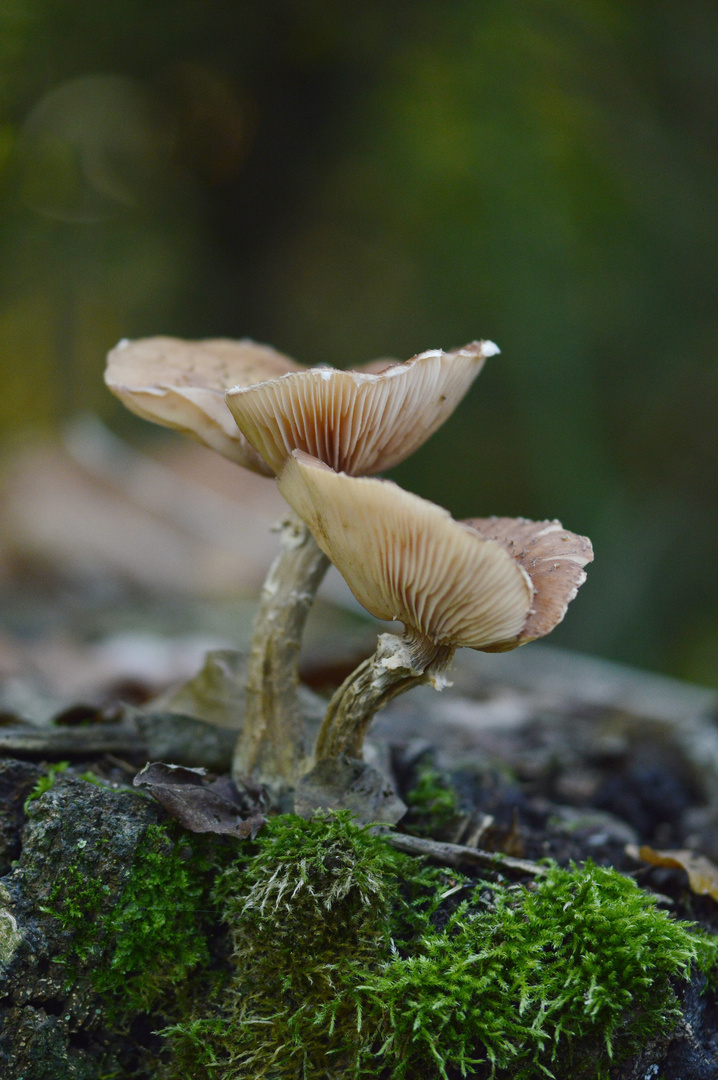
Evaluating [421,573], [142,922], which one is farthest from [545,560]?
[142,922]

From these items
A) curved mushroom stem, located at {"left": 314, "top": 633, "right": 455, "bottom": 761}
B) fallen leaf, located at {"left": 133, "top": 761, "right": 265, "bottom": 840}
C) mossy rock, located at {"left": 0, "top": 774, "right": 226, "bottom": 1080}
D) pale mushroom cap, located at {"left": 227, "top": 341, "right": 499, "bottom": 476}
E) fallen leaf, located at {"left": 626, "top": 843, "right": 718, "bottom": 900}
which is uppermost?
pale mushroom cap, located at {"left": 227, "top": 341, "right": 499, "bottom": 476}

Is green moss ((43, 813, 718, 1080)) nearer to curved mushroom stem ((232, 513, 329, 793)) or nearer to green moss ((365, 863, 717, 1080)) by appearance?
green moss ((365, 863, 717, 1080))

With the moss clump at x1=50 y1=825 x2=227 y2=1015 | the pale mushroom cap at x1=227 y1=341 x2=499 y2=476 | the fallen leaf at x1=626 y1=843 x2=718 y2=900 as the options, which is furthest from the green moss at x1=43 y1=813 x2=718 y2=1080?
the pale mushroom cap at x1=227 y1=341 x2=499 y2=476

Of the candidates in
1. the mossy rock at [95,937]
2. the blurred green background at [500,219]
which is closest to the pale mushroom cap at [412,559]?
the mossy rock at [95,937]

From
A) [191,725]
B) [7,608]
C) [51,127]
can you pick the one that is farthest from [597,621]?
[51,127]

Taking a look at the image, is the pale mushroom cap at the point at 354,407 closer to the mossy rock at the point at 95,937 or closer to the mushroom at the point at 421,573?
the mushroom at the point at 421,573

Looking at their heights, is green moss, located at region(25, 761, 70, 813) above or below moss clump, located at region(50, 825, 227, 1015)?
above

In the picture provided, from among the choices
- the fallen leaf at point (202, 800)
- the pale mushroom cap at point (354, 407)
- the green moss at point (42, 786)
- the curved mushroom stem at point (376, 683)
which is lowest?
the green moss at point (42, 786)
